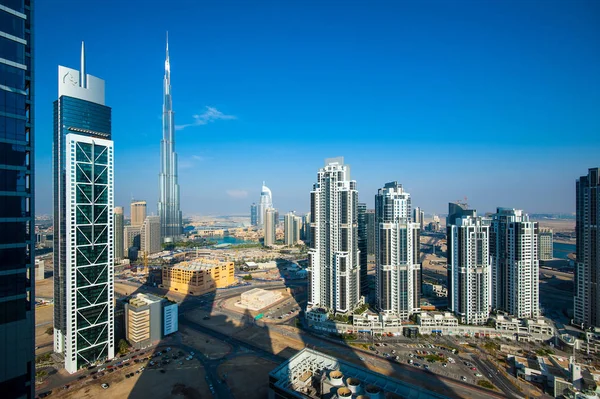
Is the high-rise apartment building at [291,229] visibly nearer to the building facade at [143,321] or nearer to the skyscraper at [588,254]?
the building facade at [143,321]

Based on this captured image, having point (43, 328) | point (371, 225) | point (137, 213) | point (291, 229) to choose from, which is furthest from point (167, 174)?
point (43, 328)

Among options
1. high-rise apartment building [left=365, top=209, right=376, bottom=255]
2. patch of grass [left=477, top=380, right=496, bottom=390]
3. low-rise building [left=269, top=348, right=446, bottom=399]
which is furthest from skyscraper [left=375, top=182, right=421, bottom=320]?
high-rise apartment building [left=365, top=209, right=376, bottom=255]

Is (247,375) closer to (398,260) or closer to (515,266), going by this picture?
(398,260)

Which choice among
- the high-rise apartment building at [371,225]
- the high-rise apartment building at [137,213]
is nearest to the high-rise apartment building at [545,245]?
the high-rise apartment building at [371,225]

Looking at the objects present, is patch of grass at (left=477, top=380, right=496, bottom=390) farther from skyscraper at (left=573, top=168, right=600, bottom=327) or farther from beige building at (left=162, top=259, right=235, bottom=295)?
beige building at (left=162, top=259, right=235, bottom=295)

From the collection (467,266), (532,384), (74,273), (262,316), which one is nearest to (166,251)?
(262,316)

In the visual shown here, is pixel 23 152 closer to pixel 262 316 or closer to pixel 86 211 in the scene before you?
pixel 86 211
